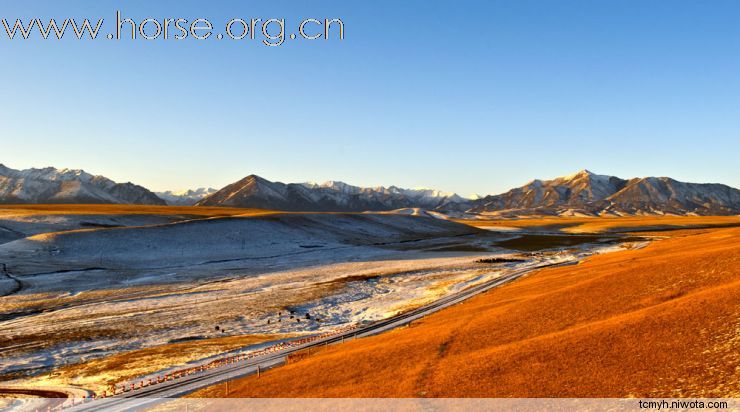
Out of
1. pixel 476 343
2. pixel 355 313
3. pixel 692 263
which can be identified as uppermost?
pixel 692 263

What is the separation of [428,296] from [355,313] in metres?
13.3

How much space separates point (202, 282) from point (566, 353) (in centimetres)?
7981

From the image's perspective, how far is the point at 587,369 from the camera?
25844 millimetres

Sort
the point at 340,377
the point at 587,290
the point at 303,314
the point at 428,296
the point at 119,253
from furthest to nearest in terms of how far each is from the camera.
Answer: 1. the point at 119,253
2. the point at 428,296
3. the point at 303,314
4. the point at 587,290
5. the point at 340,377

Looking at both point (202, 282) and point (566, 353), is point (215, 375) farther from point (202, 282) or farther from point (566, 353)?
point (202, 282)

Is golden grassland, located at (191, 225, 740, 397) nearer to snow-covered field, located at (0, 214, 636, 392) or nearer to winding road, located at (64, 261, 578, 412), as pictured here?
winding road, located at (64, 261, 578, 412)

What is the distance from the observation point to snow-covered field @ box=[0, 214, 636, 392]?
56.4 metres

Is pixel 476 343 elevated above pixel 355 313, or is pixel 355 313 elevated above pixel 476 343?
pixel 476 343

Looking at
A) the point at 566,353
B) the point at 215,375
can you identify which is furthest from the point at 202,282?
the point at 566,353

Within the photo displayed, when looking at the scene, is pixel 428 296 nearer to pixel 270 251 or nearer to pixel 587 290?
pixel 587 290

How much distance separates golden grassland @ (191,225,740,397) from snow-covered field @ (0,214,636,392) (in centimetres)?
2276

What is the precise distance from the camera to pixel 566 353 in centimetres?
2856

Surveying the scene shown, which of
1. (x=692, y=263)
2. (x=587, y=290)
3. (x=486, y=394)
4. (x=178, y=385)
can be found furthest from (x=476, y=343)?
(x=692, y=263)

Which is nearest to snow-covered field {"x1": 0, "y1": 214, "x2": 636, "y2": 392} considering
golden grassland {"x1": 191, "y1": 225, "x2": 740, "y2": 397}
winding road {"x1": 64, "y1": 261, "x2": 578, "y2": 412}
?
winding road {"x1": 64, "y1": 261, "x2": 578, "y2": 412}
